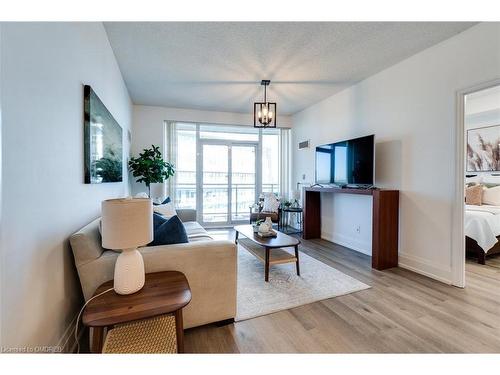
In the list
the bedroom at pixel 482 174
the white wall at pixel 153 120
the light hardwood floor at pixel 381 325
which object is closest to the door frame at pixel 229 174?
the white wall at pixel 153 120

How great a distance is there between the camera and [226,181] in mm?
5398

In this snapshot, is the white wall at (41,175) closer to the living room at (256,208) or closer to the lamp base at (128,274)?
the living room at (256,208)

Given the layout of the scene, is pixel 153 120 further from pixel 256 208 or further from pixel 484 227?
pixel 484 227

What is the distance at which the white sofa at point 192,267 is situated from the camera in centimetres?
139

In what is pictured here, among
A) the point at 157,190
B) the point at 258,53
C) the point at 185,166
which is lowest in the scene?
the point at 157,190

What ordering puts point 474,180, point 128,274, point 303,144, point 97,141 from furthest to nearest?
point 303,144 < point 474,180 < point 97,141 < point 128,274

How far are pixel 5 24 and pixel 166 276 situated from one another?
4.67ft

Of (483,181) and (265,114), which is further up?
(265,114)

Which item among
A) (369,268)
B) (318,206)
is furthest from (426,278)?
(318,206)

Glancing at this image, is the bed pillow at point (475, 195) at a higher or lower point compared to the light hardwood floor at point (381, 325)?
higher

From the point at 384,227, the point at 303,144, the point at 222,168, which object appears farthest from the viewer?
the point at 222,168

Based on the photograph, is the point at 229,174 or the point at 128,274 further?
the point at 229,174

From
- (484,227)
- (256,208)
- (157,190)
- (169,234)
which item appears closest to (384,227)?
(484,227)

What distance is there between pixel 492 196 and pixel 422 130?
236 centimetres
